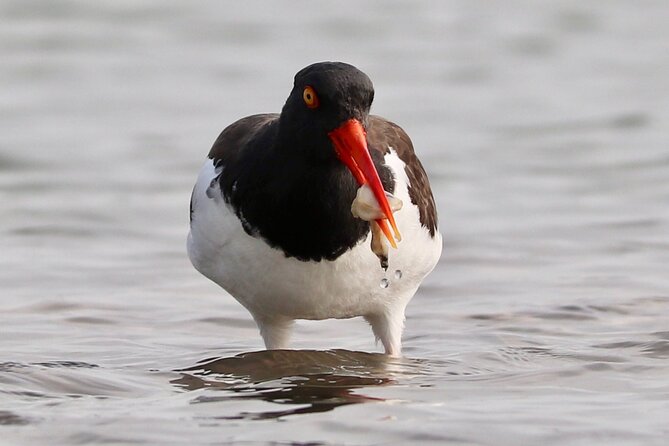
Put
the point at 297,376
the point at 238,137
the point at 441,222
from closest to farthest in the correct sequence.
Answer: the point at 297,376 → the point at 238,137 → the point at 441,222

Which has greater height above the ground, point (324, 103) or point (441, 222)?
point (441, 222)

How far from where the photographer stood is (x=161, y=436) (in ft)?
16.3

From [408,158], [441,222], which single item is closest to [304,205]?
[408,158]

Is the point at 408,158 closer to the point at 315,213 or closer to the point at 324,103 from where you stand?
the point at 315,213

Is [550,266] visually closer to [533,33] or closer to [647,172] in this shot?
[647,172]

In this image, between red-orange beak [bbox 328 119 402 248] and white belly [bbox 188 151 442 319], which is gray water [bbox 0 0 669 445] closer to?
white belly [bbox 188 151 442 319]

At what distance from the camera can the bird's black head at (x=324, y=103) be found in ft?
18.2

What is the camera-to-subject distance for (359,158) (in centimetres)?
548

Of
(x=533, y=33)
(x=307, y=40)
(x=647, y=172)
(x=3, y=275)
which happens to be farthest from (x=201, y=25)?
(x=3, y=275)

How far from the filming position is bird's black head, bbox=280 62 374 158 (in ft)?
18.2

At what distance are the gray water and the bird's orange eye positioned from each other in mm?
1164

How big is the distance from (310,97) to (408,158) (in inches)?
41.7

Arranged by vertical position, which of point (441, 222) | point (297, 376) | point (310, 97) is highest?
point (441, 222)

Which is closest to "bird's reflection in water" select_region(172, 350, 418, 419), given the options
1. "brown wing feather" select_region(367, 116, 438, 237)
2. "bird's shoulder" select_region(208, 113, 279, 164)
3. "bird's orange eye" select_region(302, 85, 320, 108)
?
"brown wing feather" select_region(367, 116, 438, 237)
